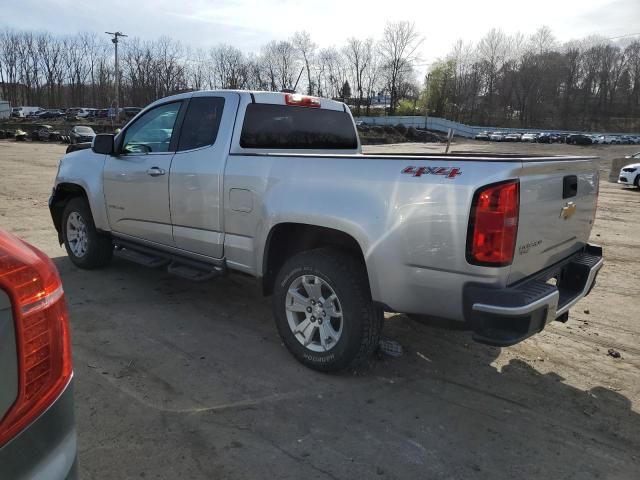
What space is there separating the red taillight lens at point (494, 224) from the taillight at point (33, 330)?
6.62ft

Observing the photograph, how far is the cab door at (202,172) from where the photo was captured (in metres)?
4.19

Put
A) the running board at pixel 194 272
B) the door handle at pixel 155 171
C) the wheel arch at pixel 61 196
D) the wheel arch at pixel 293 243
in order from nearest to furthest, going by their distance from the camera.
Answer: the wheel arch at pixel 293 243
the running board at pixel 194 272
the door handle at pixel 155 171
the wheel arch at pixel 61 196

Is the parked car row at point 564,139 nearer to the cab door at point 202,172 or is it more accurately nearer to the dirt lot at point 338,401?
the dirt lot at point 338,401

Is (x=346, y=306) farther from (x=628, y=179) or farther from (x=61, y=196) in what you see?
(x=628, y=179)

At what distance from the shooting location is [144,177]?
4.86 m

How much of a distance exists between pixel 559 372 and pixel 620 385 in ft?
1.28

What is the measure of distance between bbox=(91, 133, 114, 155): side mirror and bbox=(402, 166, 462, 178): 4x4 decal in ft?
11.3

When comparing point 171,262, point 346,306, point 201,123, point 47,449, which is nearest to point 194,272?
point 171,262

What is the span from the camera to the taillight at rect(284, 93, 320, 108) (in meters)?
4.69

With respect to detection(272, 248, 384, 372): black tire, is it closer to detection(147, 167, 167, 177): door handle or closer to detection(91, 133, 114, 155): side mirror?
detection(147, 167, 167, 177): door handle

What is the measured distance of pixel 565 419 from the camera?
3143mm

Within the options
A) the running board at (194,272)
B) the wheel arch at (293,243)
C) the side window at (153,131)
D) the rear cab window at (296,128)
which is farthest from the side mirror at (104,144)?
the wheel arch at (293,243)

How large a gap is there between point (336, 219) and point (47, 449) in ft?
7.12

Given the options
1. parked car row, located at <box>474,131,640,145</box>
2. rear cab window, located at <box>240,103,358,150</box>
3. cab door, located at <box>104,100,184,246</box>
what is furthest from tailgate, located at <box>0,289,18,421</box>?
parked car row, located at <box>474,131,640,145</box>
